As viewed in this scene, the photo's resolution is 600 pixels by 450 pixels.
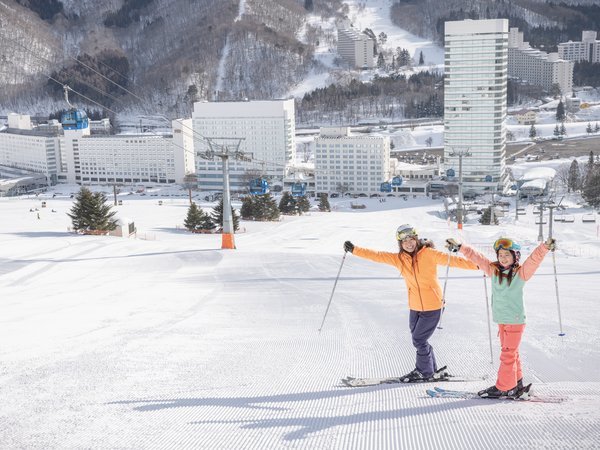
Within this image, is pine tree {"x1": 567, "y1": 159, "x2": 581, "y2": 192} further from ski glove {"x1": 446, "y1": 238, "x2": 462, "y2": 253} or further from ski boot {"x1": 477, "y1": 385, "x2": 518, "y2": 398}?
ski boot {"x1": 477, "y1": 385, "x2": 518, "y2": 398}

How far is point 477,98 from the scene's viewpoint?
55688mm

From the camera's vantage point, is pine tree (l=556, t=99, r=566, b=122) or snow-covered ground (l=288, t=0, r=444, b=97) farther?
snow-covered ground (l=288, t=0, r=444, b=97)

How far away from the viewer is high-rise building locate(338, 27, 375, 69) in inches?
4818

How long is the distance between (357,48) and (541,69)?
103 feet

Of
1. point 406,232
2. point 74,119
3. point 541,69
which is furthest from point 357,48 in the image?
point 406,232

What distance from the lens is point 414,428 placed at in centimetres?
357

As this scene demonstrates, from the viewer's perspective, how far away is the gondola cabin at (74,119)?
23.5 meters

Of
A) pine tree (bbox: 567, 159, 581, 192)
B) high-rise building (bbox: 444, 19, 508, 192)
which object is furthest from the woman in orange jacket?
high-rise building (bbox: 444, 19, 508, 192)

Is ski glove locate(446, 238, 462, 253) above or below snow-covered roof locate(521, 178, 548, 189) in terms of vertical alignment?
above

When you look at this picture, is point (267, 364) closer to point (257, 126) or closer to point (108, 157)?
point (257, 126)

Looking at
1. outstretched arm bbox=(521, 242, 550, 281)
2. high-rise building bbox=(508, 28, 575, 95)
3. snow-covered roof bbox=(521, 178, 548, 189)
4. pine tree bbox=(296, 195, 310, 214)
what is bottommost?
pine tree bbox=(296, 195, 310, 214)

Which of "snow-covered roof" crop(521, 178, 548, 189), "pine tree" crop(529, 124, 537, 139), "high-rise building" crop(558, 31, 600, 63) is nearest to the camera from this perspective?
"snow-covered roof" crop(521, 178, 548, 189)

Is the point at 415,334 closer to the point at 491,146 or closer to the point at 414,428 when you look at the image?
the point at 414,428

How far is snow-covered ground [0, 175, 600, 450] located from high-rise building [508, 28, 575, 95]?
108361mm
